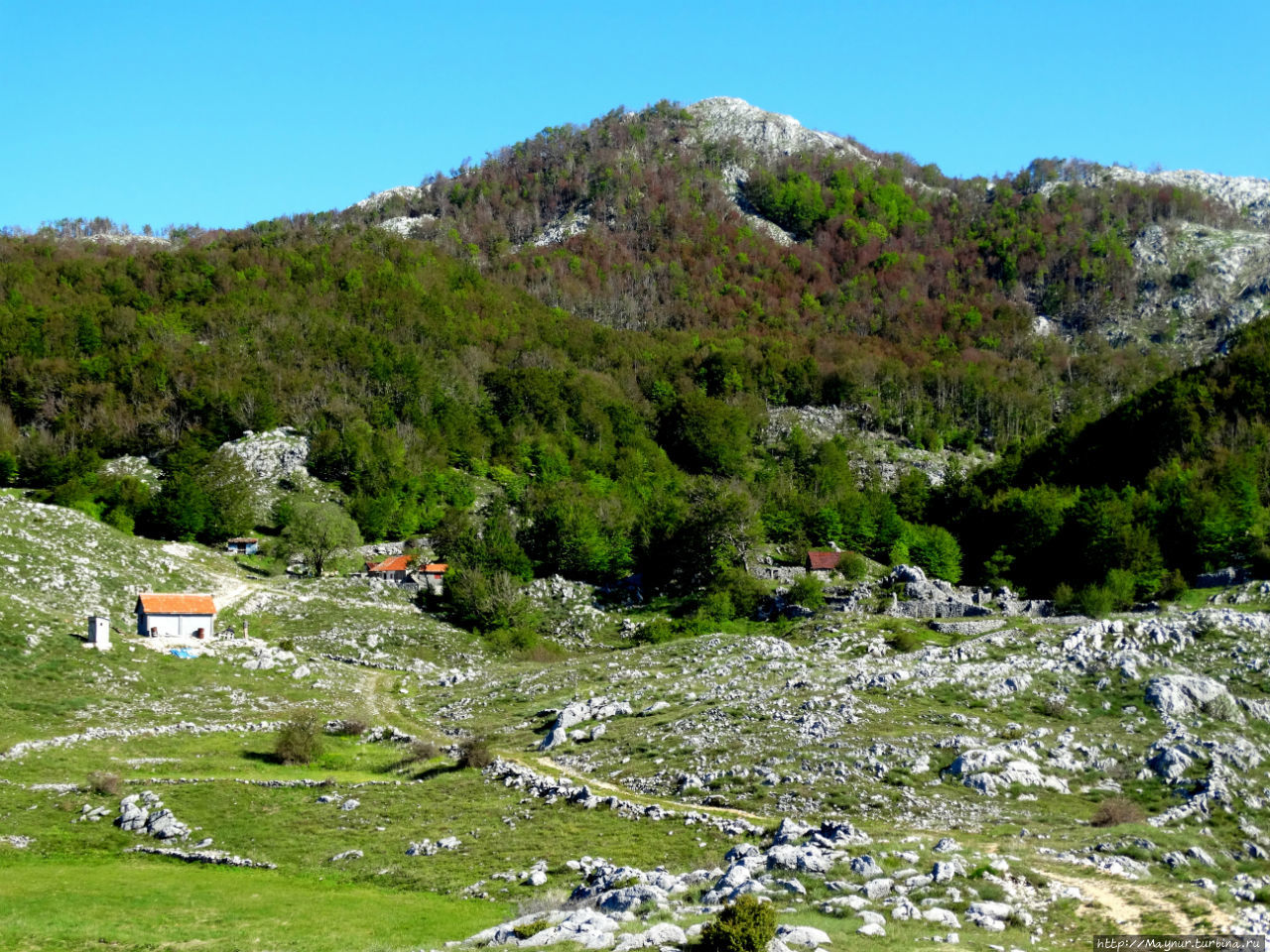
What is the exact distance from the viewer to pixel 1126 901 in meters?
24.6

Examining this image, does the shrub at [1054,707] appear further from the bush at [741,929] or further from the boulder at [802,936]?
the bush at [741,929]

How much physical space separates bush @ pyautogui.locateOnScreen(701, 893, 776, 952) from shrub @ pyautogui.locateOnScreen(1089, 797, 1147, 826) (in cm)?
1787

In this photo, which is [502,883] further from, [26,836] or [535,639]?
[535,639]

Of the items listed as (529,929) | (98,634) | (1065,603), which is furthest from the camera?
(1065,603)

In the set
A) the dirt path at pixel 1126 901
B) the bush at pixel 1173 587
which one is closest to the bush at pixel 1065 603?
the bush at pixel 1173 587

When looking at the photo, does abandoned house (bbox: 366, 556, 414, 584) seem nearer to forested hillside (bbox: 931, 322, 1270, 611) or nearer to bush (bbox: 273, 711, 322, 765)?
bush (bbox: 273, 711, 322, 765)

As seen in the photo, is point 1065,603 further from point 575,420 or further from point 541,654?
point 575,420

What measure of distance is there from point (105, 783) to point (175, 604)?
33.4 meters

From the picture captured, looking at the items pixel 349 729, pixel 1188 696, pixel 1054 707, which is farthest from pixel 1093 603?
pixel 349 729

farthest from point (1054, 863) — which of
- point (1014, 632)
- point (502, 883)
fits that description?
point (1014, 632)

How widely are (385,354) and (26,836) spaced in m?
121

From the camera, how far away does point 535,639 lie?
8294 centimetres

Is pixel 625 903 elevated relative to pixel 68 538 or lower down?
lower down

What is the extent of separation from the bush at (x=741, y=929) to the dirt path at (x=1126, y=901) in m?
8.71
